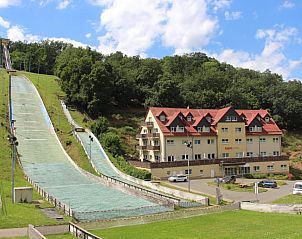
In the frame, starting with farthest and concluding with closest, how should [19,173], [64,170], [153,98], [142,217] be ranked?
[153,98] < [64,170] < [19,173] < [142,217]

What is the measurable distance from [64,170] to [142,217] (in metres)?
22.7

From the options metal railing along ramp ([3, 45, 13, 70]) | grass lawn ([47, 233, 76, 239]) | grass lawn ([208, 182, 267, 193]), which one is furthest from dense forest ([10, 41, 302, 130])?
grass lawn ([47, 233, 76, 239])

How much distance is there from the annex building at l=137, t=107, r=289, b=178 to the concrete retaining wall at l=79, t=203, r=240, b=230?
20793 millimetres

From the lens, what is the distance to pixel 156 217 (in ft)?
107

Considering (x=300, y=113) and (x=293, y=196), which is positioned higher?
(x=300, y=113)

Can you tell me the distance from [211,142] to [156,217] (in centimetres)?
3236

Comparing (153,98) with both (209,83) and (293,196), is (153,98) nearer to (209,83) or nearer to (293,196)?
(209,83)

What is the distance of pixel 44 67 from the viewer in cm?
12925

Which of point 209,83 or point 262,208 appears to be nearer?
point 262,208

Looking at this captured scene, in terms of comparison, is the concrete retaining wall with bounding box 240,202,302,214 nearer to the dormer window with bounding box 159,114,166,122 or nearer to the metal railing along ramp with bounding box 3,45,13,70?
the dormer window with bounding box 159,114,166,122

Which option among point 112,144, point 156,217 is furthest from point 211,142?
point 156,217

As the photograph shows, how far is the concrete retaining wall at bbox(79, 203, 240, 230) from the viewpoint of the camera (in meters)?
30.1

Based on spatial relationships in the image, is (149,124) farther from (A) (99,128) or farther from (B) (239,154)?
(B) (239,154)

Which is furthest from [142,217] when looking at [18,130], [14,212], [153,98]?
[153,98]
